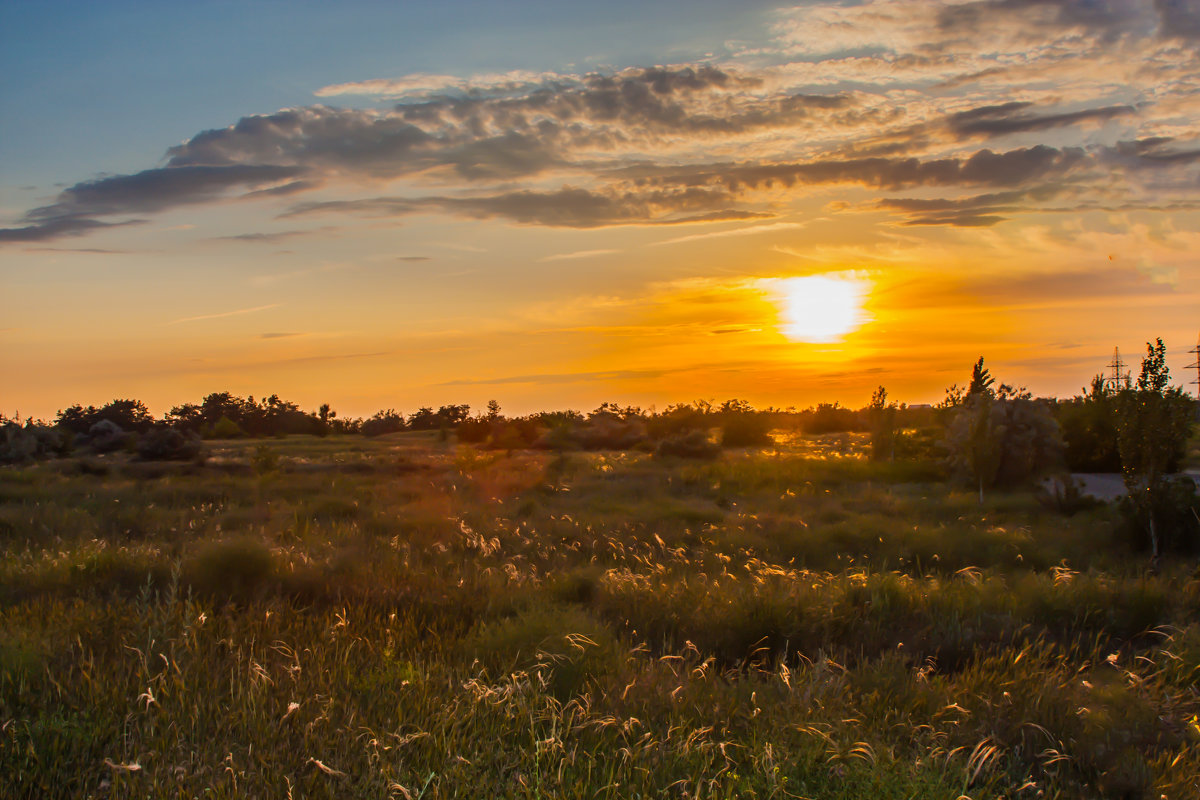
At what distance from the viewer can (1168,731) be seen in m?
5.27

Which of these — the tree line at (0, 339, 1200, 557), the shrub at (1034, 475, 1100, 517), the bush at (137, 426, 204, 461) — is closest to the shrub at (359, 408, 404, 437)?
the tree line at (0, 339, 1200, 557)

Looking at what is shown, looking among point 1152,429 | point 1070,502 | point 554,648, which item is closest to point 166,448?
point 554,648

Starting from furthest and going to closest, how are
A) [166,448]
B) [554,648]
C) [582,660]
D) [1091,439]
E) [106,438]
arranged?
[106,438], [166,448], [1091,439], [554,648], [582,660]

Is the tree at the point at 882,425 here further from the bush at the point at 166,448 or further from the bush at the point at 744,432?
the bush at the point at 166,448

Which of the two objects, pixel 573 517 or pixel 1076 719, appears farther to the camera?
pixel 573 517

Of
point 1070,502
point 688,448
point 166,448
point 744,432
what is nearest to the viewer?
point 1070,502

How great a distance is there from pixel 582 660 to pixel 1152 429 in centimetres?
1124

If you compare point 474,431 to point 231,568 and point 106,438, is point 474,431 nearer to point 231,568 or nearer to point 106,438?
point 106,438

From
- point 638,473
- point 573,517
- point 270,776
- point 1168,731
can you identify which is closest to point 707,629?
point 1168,731

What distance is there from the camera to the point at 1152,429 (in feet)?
40.7

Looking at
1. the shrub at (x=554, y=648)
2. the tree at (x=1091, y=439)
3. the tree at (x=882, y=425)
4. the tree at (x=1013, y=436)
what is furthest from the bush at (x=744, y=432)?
the shrub at (x=554, y=648)

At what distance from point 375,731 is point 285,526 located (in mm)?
9530

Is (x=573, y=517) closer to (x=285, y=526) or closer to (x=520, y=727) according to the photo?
(x=285, y=526)

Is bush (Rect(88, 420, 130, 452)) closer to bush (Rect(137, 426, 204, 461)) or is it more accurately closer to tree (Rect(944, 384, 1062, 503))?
bush (Rect(137, 426, 204, 461))
